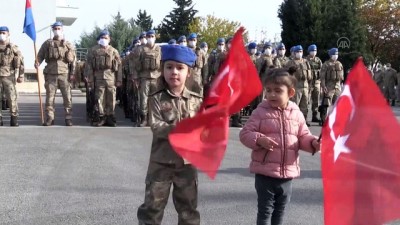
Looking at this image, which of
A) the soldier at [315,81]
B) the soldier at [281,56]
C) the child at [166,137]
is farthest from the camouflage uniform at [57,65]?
the child at [166,137]

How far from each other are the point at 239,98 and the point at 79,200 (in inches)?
121

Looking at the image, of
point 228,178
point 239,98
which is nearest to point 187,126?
point 239,98

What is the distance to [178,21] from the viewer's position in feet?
246

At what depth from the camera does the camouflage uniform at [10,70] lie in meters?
13.1

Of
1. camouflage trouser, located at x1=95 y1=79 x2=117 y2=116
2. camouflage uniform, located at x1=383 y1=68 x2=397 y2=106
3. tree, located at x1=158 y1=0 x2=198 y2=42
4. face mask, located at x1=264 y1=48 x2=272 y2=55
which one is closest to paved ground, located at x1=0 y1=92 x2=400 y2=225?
camouflage trouser, located at x1=95 y1=79 x2=117 y2=116

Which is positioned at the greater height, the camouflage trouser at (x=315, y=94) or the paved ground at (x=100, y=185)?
the camouflage trouser at (x=315, y=94)

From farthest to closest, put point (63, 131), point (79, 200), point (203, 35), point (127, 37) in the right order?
point (203, 35) → point (127, 37) → point (63, 131) → point (79, 200)

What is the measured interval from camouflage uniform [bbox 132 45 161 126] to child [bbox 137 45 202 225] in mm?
9109

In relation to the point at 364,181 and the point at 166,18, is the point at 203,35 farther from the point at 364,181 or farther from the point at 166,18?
the point at 364,181

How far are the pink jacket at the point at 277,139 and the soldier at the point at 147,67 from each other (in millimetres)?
9084

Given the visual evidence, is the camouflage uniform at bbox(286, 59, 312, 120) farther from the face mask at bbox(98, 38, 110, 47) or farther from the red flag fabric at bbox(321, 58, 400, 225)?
the red flag fabric at bbox(321, 58, 400, 225)

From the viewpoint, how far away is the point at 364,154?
4195 mm

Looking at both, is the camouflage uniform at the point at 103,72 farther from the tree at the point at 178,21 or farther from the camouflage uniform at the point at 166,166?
the tree at the point at 178,21

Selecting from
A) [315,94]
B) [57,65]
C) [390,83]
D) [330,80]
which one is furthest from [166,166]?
[390,83]
